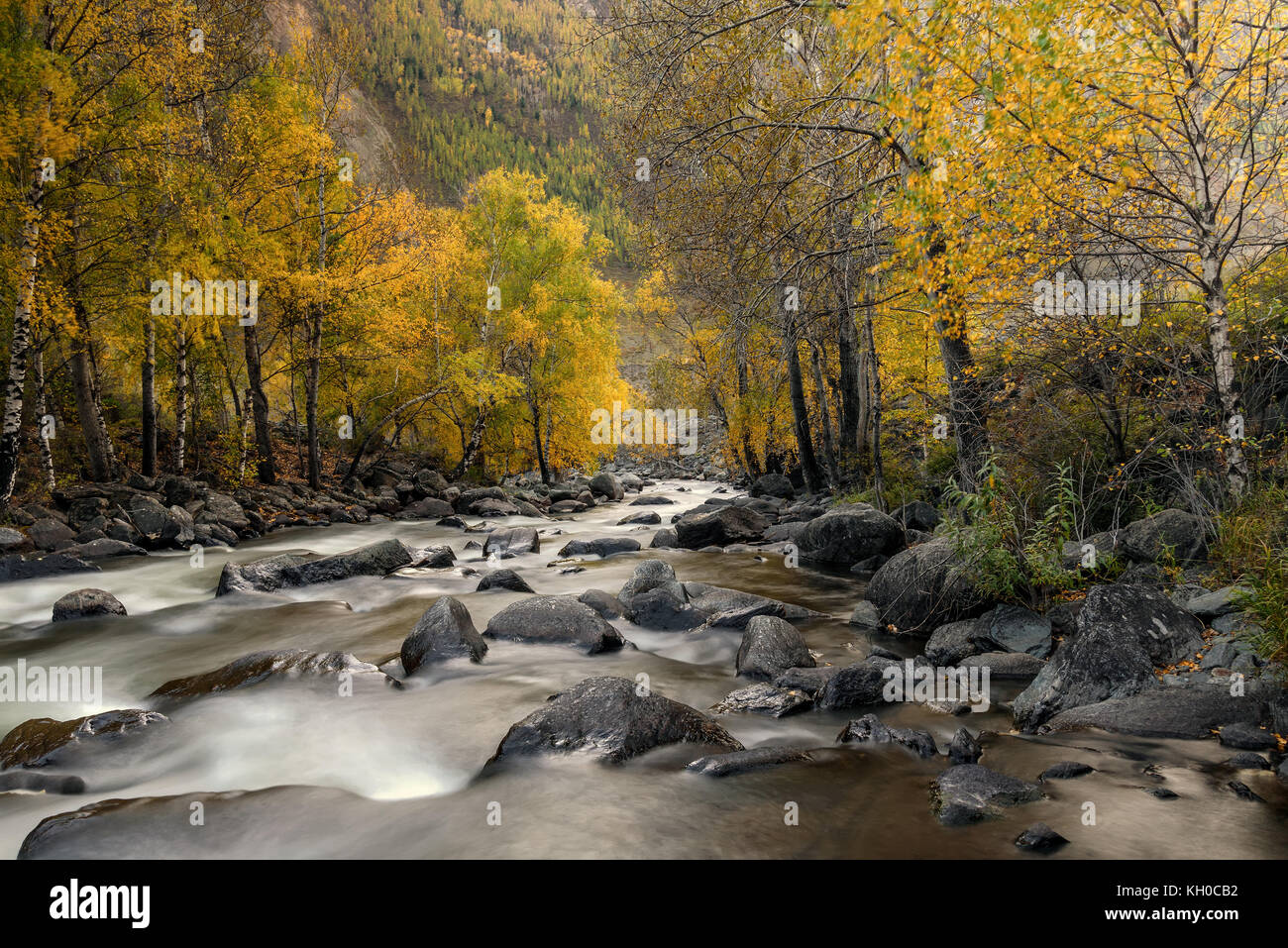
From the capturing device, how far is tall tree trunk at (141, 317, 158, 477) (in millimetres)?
16641

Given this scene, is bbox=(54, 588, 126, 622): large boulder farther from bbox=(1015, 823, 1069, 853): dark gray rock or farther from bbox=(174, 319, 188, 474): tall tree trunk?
bbox=(1015, 823, 1069, 853): dark gray rock

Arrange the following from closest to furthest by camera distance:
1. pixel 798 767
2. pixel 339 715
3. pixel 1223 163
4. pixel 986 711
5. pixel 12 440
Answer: pixel 798 767
pixel 986 711
pixel 339 715
pixel 1223 163
pixel 12 440

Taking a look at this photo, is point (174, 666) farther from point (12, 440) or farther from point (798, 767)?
point (12, 440)

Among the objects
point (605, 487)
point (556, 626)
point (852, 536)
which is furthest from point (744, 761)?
point (605, 487)

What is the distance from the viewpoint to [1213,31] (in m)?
6.47

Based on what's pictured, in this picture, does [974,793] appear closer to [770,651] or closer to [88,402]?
[770,651]

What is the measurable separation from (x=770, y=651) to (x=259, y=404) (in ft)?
58.3

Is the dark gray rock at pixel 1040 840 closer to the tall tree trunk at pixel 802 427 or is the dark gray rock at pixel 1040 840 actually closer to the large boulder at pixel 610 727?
the large boulder at pixel 610 727

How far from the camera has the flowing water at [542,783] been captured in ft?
12.4

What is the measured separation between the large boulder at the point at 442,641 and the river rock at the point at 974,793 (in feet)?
16.1

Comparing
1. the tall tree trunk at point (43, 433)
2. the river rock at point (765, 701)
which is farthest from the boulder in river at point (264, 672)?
the tall tree trunk at point (43, 433)

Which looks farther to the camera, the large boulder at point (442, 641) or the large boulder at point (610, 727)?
the large boulder at point (442, 641)
